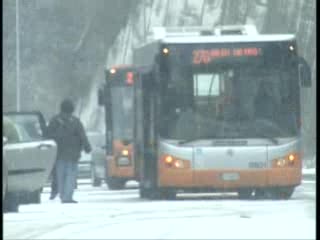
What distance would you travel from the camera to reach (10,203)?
71.2 ft

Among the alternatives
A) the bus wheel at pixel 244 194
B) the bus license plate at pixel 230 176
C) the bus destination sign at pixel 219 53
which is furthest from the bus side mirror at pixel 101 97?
the bus license plate at pixel 230 176

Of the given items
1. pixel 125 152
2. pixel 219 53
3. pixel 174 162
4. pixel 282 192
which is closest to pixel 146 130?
pixel 174 162

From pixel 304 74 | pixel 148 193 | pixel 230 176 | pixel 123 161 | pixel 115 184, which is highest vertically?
pixel 304 74

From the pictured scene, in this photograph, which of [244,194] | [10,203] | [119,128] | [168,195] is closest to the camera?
[10,203]

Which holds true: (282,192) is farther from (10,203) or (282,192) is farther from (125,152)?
(125,152)

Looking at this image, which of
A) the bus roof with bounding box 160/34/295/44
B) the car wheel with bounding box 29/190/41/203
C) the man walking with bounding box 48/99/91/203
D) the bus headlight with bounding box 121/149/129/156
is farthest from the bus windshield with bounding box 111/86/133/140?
the car wheel with bounding box 29/190/41/203

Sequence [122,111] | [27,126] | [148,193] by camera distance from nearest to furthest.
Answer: [27,126], [148,193], [122,111]

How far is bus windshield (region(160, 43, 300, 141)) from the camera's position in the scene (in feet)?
82.2

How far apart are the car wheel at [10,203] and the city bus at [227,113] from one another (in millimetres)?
3877

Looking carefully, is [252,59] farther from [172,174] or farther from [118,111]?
[118,111]

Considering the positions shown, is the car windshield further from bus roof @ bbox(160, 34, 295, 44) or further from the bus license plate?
the bus license plate

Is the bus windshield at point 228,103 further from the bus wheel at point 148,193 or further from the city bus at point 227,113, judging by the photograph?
the bus wheel at point 148,193

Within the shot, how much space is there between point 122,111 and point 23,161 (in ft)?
42.9

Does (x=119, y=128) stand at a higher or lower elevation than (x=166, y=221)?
lower
